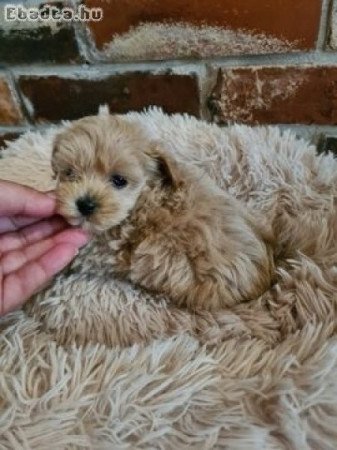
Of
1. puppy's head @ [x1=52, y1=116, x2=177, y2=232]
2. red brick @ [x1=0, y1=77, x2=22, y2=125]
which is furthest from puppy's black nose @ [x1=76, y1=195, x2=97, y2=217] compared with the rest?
red brick @ [x1=0, y1=77, x2=22, y2=125]

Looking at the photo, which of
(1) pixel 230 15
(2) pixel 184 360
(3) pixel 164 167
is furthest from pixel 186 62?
(2) pixel 184 360

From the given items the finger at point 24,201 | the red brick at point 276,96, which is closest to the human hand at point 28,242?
the finger at point 24,201

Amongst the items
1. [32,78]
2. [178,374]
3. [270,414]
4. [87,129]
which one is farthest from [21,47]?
[270,414]

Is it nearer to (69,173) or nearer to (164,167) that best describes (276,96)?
(164,167)

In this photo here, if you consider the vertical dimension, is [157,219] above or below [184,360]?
above

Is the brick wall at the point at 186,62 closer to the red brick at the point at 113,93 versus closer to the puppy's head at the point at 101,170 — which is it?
the red brick at the point at 113,93

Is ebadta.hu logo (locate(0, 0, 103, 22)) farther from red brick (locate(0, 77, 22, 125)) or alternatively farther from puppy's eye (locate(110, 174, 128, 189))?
puppy's eye (locate(110, 174, 128, 189))

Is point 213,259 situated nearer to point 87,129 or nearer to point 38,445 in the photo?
point 87,129
